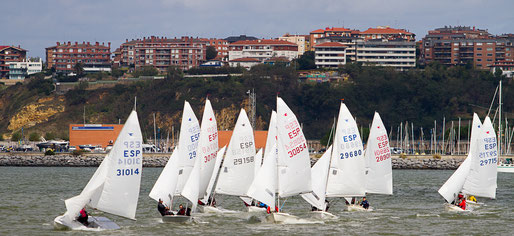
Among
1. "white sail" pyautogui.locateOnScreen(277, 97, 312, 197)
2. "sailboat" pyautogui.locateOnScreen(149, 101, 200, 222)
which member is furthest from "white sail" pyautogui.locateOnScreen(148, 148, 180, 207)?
"white sail" pyautogui.locateOnScreen(277, 97, 312, 197)

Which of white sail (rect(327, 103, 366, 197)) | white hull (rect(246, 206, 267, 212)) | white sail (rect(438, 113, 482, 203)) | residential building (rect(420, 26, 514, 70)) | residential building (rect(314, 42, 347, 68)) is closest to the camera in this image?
white hull (rect(246, 206, 267, 212))

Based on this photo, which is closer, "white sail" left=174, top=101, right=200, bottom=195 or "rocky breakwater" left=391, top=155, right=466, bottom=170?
"white sail" left=174, top=101, right=200, bottom=195

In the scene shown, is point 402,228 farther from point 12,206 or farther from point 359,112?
point 359,112

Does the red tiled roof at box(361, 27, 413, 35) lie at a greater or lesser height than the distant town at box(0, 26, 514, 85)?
greater

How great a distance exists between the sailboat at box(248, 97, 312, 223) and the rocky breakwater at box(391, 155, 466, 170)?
58.9 metres

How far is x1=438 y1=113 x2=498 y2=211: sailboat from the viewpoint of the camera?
41.4 metres

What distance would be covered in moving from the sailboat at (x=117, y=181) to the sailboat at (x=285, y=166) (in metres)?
4.93

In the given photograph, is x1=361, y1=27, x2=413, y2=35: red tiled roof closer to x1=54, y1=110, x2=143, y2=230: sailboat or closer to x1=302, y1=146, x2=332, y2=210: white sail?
x1=302, y1=146, x2=332, y2=210: white sail

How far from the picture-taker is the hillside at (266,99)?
140375mm

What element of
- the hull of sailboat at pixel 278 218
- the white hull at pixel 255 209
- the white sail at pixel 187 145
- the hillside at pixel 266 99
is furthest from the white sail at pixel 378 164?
the hillside at pixel 266 99

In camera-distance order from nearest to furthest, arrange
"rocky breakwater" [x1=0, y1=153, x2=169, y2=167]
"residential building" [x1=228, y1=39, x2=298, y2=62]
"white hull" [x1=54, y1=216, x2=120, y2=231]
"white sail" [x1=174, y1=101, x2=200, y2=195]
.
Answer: "white hull" [x1=54, y1=216, x2=120, y2=231] < "white sail" [x1=174, y1=101, x2=200, y2=195] < "rocky breakwater" [x1=0, y1=153, x2=169, y2=167] < "residential building" [x1=228, y1=39, x2=298, y2=62]

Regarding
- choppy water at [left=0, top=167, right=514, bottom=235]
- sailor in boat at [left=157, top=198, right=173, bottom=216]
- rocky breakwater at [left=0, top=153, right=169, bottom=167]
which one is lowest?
rocky breakwater at [left=0, top=153, right=169, bottom=167]

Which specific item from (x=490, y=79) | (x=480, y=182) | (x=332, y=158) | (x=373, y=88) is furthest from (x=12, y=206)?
(x=490, y=79)

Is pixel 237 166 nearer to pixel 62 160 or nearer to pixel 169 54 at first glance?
pixel 62 160
